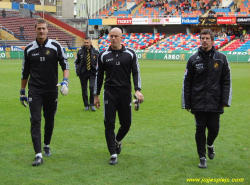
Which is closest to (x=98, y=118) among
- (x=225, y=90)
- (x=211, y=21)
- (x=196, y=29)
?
(x=225, y=90)

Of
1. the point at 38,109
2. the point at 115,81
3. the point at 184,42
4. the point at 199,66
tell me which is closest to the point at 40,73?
the point at 38,109

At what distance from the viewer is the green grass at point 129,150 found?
20.0ft

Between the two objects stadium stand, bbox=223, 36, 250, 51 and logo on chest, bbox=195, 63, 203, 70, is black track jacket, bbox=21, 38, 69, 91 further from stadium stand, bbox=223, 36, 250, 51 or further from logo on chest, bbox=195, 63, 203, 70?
stadium stand, bbox=223, 36, 250, 51

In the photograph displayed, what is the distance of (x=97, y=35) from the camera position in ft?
196

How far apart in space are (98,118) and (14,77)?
12.7 meters

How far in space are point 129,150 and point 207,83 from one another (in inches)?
82.7

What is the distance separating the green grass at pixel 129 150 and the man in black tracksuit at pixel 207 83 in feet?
2.04

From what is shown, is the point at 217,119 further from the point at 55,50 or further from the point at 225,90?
the point at 55,50

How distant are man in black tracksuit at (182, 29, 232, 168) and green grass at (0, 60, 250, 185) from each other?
62 centimetres

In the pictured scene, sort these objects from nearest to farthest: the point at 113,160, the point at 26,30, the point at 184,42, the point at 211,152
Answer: the point at 113,160 → the point at 211,152 → the point at 184,42 → the point at 26,30

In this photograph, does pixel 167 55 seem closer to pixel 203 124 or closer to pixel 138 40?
pixel 138 40

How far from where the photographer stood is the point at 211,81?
6.43 m

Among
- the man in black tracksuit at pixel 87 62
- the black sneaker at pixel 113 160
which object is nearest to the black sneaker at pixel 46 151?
the black sneaker at pixel 113 160

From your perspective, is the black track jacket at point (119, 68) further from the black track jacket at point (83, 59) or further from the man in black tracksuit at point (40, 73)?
the black track jacket at point (83, 59)
